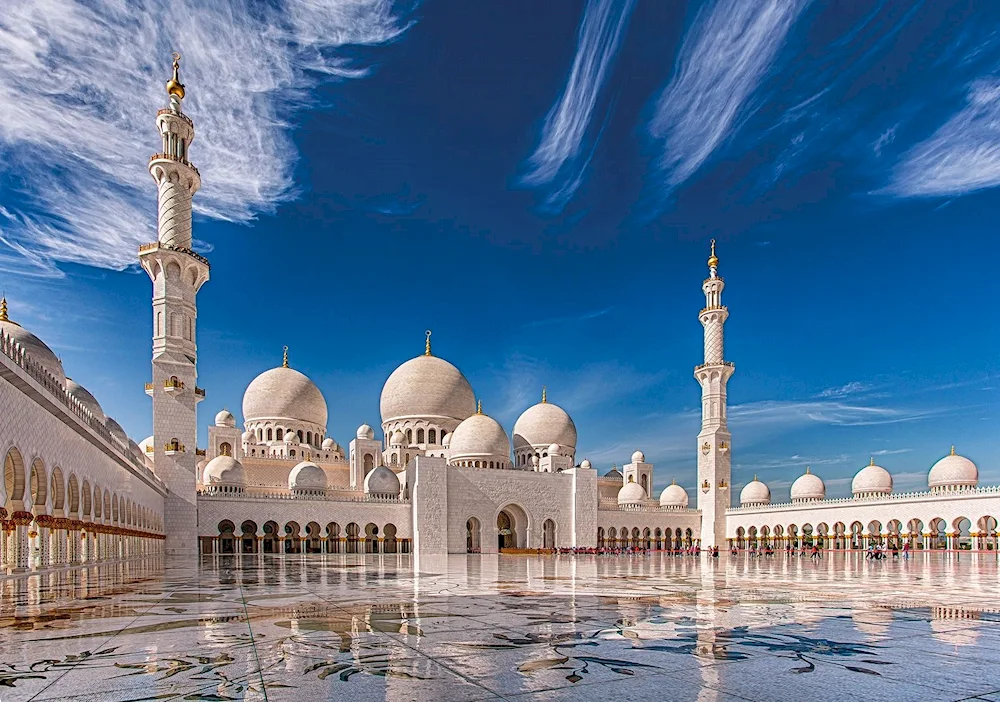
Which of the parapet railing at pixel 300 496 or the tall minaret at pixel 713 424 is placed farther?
the tall minaret at pixel 713 424

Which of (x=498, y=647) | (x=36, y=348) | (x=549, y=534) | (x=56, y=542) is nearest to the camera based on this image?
(x=498, y=647)

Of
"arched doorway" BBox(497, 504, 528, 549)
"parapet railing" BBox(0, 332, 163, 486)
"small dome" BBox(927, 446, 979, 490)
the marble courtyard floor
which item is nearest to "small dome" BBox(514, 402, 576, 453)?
"arched doorway" BBox(497, 504, 528, 549)

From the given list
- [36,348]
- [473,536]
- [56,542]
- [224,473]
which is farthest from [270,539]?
[56,542]

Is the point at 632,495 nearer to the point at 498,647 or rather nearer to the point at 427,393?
the point at 427,393

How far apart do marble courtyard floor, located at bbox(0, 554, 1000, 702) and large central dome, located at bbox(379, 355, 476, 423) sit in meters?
30.7

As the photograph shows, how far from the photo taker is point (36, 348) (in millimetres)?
17656

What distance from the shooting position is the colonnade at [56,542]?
37.1ft

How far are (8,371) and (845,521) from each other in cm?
3623

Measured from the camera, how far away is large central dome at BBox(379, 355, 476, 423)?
38438 millimetres

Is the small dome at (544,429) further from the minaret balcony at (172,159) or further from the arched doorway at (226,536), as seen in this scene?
the minaret balcony at (172,159)

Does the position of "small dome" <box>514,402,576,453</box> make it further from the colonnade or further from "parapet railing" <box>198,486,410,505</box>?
the colonnade

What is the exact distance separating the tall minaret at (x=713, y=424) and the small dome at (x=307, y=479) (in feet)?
65.7

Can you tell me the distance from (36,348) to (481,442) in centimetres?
2020

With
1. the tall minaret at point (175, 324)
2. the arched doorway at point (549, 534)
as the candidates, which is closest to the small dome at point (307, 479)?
the tall minaret at point (175, 324)
